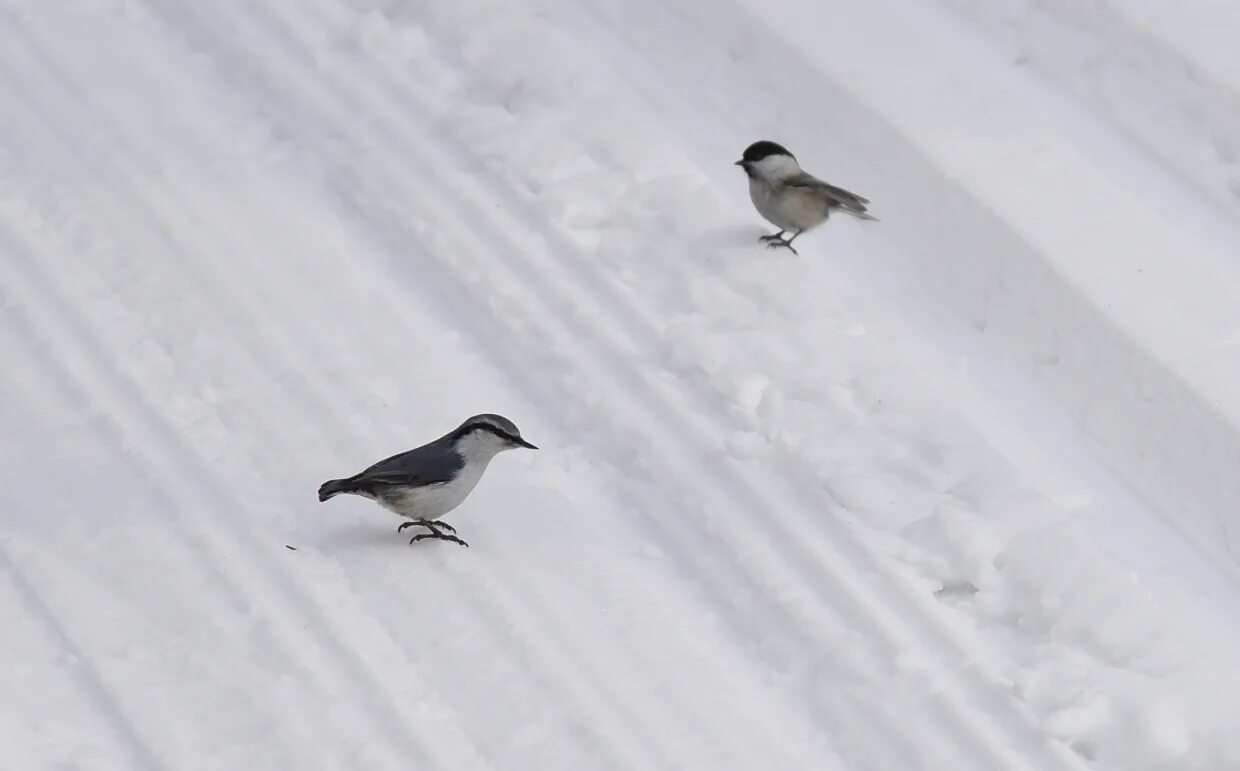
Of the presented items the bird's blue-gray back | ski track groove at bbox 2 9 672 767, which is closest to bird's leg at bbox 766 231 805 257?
the bird's blue-gray back

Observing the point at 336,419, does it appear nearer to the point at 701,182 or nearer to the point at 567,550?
the point at 567,550

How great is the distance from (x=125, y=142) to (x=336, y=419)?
7.22 feet

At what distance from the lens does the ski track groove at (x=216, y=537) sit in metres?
4.62

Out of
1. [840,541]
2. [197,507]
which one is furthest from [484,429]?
[840,541]

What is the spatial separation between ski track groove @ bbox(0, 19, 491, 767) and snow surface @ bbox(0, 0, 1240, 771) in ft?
0.05

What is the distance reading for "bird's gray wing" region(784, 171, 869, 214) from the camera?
646 centimetres

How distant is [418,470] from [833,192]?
2305 millimetres

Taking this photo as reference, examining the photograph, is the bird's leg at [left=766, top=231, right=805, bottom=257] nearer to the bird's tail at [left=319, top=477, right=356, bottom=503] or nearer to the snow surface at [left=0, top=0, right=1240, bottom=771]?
the snow surface at [left=0, top=0, right=1240, bottom=771]

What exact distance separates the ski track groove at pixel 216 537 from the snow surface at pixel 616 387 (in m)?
0.02

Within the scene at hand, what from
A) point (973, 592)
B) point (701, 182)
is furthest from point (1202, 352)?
point (701, 182)

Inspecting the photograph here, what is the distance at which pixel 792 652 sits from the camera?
4930mm

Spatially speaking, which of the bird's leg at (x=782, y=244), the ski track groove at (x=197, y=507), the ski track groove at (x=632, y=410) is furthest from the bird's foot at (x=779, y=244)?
the ski track groove at (x=197, y=507)

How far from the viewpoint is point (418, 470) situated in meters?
5.09

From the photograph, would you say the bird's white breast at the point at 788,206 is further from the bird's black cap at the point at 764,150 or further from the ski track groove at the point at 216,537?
the ski track groove at the point at 216,537
